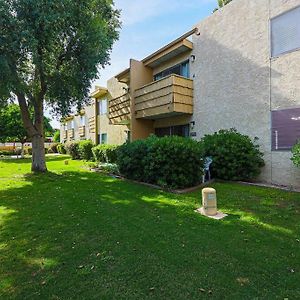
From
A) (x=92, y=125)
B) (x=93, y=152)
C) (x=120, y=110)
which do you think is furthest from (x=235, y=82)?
(x=92, y=125)

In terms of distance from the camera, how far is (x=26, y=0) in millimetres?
10086

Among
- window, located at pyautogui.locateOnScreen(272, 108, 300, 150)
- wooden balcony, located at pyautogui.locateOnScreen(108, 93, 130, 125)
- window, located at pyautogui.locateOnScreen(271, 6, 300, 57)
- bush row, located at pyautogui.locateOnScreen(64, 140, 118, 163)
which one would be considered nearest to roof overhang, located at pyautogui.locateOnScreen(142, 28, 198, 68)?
wooden balcony, located at pyautogui.locateOnScreen(108, 93, 130, 125)

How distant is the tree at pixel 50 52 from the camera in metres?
10.3

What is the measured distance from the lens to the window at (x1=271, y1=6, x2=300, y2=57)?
356 inches

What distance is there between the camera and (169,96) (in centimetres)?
1299

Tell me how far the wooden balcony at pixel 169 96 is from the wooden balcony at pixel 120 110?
209cm

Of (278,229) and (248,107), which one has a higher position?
(248,107)

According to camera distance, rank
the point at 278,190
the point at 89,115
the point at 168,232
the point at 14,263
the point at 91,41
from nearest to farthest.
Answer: the point at 14,263, the point at 168,232, the point at 278,190, the point at 91,41, the point at 89,115

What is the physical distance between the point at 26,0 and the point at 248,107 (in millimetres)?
9484

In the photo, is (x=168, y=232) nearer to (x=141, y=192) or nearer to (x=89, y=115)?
(x=141, y=192)

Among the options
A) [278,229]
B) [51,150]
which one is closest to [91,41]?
[278,229]

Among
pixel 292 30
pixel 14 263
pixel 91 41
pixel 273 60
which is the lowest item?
pixel 14 263

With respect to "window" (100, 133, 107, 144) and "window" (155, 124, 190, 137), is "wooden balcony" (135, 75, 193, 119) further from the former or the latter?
"window" (100, 133, 107, 144)

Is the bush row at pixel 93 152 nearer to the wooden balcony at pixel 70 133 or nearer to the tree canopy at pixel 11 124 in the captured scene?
the tree canopy at pixel 11 124
